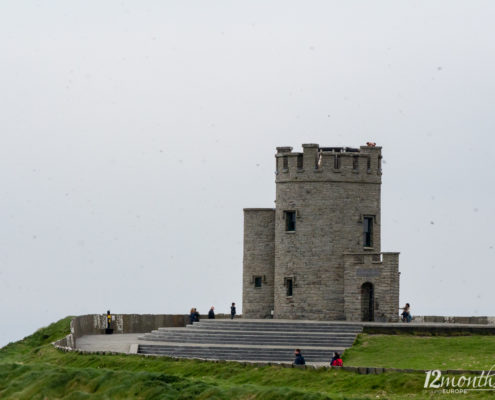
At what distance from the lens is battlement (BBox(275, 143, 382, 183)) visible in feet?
163

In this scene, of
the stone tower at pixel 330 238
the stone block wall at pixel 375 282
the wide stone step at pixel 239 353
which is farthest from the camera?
the stone tower at pixel 330 238

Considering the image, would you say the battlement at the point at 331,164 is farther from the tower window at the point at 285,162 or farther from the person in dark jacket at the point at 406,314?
the person in dark jacket at the point at 406,314

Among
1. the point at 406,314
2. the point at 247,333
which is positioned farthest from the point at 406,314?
the point at 247,333

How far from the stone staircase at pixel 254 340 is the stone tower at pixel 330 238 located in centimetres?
234

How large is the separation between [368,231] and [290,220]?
11.6ft

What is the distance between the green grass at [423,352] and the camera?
37688 mm

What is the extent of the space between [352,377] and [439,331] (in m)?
12.6

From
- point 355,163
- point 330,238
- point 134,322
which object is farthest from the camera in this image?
point 134,322

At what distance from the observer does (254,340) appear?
45000 millimetres

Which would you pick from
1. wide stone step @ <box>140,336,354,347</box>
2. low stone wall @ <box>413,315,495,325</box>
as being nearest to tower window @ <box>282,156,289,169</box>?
wide stone step @ <box>140,336,354,347</box>

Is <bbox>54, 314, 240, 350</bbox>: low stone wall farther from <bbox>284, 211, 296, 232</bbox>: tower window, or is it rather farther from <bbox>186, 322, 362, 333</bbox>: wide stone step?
<bbox>284, 211, 296, 232</bbox>: tower window

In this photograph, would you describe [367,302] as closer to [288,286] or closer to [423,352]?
[288,286]

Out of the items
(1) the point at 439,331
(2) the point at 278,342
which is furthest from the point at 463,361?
(2) the point at 278,342

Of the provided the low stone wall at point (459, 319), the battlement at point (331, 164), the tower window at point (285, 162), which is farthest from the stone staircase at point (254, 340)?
the low stone wall at point (459, 319)
